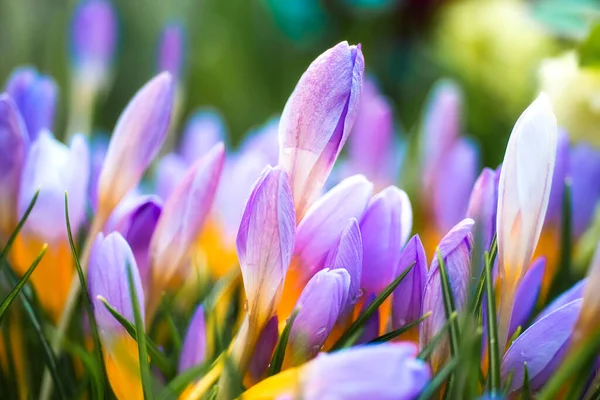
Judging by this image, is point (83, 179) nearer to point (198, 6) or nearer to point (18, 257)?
point (18, 257)

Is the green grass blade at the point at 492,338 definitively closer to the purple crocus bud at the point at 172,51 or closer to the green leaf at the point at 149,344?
the green leaf at the point at 149,344

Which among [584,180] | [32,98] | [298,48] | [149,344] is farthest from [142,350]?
[298,48]

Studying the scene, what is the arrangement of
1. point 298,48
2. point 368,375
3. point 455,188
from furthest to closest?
1. point 298,48
2. point 455,188
3. point 368,375

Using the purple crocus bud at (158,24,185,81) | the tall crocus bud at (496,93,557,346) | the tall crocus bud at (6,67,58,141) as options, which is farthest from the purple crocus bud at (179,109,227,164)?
the tall crocus bud at (496,93,557,346)

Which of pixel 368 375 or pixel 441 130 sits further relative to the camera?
pixel 441 130

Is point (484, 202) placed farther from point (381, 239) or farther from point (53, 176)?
point (53, 176)

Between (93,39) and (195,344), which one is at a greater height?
(93,39)

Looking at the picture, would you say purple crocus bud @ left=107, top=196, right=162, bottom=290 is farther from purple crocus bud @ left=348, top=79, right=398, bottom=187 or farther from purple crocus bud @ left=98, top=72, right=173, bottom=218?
purple crocus bud @ left=348, top=79, right=398, bottom=187
